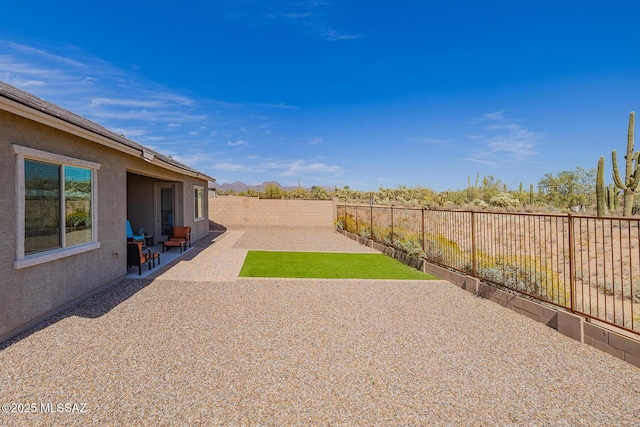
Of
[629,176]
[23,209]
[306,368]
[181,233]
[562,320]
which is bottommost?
[306,368]

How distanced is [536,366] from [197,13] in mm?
18206

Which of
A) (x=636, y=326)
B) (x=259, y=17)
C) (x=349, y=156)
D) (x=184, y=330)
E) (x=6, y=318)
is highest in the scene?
(x=259, y=17)

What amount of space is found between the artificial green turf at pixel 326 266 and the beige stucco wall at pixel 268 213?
32.7 ft

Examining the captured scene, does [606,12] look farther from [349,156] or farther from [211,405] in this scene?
[349,156]

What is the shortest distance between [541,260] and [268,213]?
57.3 feet

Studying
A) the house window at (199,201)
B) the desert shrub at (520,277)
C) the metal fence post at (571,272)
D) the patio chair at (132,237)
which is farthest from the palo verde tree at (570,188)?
the patio chair at (132,237)

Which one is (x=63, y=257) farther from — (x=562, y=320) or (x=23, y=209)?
(x=562, y=320)

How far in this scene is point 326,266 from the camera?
33.9 ft

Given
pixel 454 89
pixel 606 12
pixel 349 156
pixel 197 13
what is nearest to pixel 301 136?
pixel 349 156

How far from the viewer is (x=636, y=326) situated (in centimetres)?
579

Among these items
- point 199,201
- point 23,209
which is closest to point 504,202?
point 199,201

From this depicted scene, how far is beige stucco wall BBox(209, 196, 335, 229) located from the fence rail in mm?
5713

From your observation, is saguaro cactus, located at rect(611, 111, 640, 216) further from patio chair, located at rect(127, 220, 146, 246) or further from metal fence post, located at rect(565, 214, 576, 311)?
patio chair, located at rect(127, 220, 146, 246)

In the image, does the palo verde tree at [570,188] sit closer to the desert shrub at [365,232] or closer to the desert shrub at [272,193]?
the desert shrub at [365,232]
